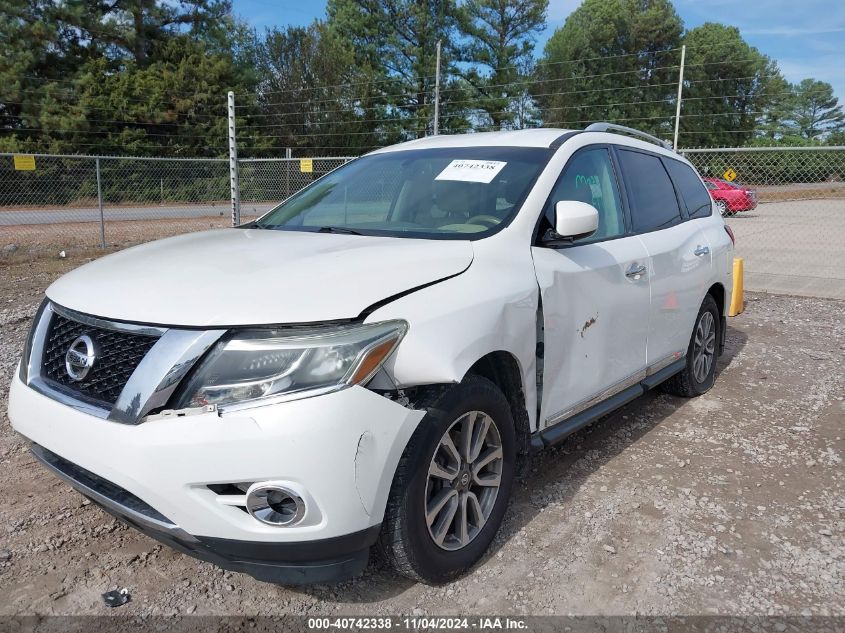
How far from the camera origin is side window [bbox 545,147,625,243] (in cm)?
322

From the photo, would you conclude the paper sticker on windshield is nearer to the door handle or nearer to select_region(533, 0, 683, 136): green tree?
the door handle

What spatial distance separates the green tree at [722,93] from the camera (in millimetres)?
43219

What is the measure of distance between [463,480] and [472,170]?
155cm

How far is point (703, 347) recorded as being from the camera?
479 centimetres

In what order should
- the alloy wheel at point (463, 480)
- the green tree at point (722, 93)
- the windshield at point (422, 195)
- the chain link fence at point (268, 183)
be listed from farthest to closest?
the green tree at point (722, 93) < the chain link fence at point (268, 183) < the windshield at point (422, 195) < the alloy wheel at point (463, 480)

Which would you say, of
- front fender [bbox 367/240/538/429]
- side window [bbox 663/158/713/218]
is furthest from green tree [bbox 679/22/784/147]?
front fender [bbox 367/240/538/429]

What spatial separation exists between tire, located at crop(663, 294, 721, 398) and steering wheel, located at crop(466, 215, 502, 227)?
2.25m

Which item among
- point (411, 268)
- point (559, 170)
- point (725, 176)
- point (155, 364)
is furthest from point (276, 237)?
point (725, 176)

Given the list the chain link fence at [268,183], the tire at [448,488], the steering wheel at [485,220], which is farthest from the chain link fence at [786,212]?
the chain link fence at [268,183]

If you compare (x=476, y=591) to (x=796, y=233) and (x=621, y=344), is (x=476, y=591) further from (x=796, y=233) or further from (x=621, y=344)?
(x=796, y=233)

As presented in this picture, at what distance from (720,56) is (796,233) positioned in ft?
137

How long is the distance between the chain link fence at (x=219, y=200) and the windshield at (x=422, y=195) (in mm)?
9871

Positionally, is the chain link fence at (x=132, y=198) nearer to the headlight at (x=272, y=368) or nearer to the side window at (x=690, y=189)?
the side window at (x=690, y=189)

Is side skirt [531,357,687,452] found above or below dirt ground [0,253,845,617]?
above
